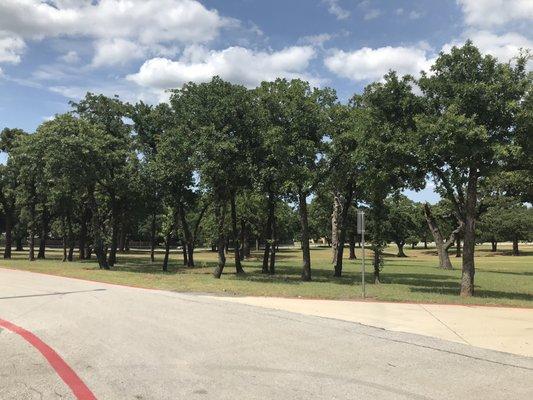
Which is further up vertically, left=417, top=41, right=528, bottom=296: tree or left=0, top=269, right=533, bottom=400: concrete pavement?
left=417, top=41, right=528, bottom=296: tree

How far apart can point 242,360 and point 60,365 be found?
92.8 inches

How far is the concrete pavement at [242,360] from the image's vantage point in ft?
19.5

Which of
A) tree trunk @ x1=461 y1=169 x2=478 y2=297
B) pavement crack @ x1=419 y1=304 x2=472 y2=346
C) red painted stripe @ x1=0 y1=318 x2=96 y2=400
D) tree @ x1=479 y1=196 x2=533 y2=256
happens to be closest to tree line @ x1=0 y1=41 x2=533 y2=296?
tree trunk @ x1=461 y1=169 x2=478 y2=297

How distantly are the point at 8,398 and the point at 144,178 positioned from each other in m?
25.6

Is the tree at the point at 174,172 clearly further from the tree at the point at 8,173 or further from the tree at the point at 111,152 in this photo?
the tree at the point at 8,173

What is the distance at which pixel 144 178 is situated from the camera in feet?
100

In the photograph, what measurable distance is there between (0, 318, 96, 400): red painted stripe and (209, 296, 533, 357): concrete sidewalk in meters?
5.68

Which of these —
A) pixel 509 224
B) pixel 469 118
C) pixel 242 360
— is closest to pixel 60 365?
pixel 242 360

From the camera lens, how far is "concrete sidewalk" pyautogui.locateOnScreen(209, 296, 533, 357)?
916cm

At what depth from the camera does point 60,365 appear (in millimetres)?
6965

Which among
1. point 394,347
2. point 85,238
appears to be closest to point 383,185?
point 394,347

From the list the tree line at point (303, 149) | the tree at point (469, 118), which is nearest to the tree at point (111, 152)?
the tree line at point (303, 149)

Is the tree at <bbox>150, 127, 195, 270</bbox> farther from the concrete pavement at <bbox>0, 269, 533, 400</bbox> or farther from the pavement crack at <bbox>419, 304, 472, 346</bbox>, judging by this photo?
the pavement crack at <bbox>419, 304, 472, 346</bbox>

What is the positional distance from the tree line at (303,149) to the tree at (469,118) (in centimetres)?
4
